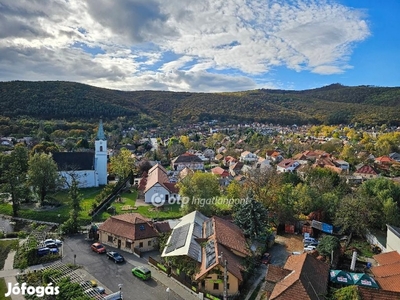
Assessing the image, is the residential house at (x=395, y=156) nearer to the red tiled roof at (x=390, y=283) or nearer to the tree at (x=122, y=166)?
the tree at (x=122, y=166)

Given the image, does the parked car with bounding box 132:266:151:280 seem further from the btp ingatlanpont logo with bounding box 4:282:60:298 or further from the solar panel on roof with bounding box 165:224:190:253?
the btp ingatlanpont logo with bounding box 4:282:60:298

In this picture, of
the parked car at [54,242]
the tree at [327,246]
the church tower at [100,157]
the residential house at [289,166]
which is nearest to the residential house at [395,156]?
the residential house at [289,166]

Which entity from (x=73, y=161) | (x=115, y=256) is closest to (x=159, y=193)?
(x=73, y=161)

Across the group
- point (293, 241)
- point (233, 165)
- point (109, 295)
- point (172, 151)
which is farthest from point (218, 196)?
point (172, 151)

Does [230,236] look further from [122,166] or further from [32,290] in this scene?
[122,166]

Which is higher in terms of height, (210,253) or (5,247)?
(210,253)
